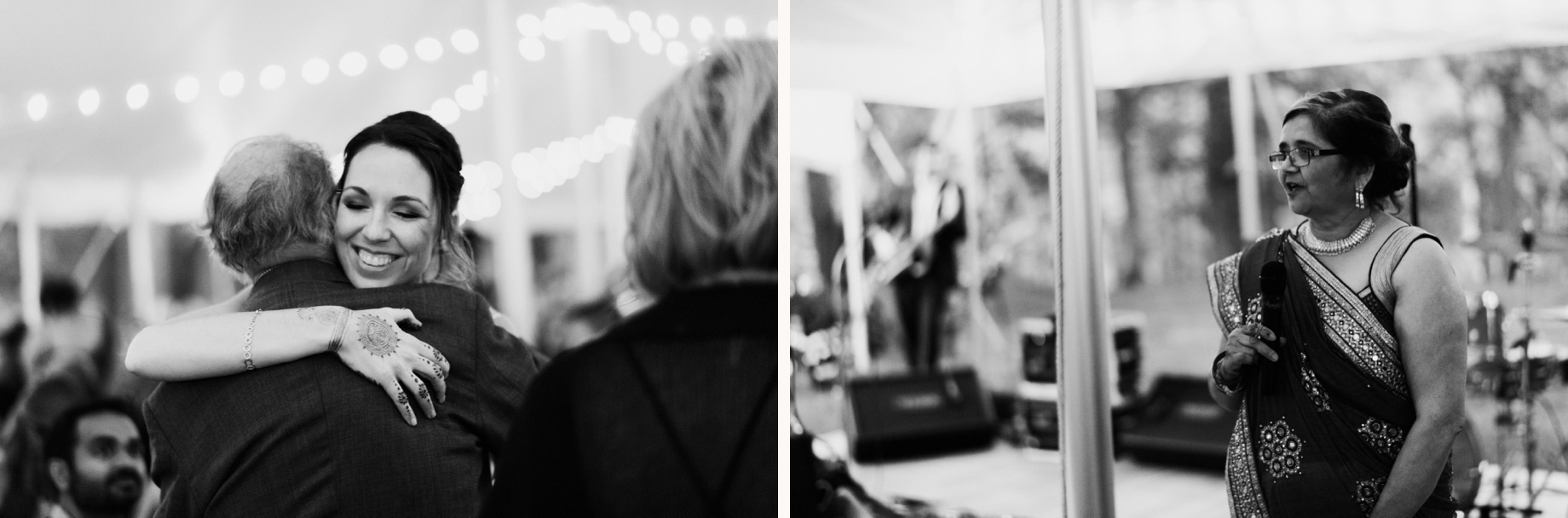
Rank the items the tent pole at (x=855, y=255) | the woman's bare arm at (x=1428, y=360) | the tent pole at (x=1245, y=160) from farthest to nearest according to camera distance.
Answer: the tent pole at (x=855, y=255)
the tent pole at (x=1245, y=160)
the woman's bare arm at (x=1428, y=360)

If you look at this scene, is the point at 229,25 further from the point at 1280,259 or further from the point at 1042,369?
the point at 1042,369

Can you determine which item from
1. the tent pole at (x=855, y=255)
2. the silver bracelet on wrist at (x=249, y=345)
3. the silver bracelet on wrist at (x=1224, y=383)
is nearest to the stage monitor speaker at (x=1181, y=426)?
the tent pole at (x=855, y=255)

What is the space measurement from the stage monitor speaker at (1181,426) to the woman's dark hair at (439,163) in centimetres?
376

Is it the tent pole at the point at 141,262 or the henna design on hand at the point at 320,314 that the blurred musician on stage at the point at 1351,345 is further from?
the tent pole at the point at 141,262

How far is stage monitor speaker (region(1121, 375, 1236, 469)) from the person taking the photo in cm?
451

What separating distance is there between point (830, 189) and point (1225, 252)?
204 cm

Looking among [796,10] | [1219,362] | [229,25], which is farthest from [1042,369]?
[229,25]

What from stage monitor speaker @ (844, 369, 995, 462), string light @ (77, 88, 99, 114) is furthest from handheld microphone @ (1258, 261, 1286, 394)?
stage monitor speaker @ (844, 369, 995, 462)

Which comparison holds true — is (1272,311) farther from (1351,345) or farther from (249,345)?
(249,345)

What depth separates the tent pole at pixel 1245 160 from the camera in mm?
4391

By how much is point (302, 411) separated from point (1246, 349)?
1737mm

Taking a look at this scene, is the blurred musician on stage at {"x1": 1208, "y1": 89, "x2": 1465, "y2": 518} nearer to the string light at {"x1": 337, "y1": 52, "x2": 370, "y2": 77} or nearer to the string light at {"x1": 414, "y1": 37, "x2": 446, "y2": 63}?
the string light at {"x1": 414, "y1": 37, "x2": 446, "y2": 63}

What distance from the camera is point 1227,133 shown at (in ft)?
15.0

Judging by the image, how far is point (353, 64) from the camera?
1.80m
